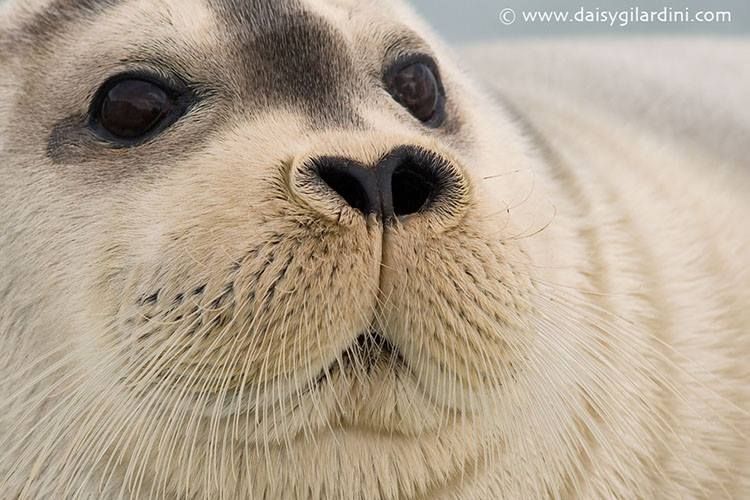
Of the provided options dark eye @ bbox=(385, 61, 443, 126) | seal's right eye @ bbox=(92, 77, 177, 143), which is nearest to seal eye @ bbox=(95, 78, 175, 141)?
seal's right eye @ bbox=(92, 77, 177, 143)

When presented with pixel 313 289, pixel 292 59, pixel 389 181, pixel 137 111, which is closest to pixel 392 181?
pixel 389 181

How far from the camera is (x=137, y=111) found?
61.0 inches

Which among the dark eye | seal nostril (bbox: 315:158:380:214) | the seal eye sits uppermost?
the dark eye

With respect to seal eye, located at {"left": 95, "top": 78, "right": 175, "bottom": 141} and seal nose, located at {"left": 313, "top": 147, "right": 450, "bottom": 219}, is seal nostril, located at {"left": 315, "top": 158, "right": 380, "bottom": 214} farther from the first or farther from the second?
seal eye, located at {"left": 95, "top": 78, "right": 175, "bottom": 141}

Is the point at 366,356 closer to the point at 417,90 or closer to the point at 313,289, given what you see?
the point at 313,289

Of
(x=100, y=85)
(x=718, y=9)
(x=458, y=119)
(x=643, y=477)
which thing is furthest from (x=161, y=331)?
(x=718, y=9)

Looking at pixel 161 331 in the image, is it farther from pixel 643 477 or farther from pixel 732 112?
pixel 732 112

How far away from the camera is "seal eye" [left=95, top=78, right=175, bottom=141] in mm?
1550

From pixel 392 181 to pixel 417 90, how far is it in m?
0.52

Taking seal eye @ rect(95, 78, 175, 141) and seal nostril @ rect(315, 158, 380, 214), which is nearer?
seal nostril @ rect(315, 158, 380, 214)

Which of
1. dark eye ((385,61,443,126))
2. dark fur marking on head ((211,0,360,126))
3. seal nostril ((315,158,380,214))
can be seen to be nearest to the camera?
seal nostril ((315,158,380,214))

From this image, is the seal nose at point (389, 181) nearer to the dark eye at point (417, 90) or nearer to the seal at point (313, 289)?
the seal at point (313, 289)

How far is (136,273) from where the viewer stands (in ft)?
4.52

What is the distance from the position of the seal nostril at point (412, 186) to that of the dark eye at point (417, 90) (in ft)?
1.42
